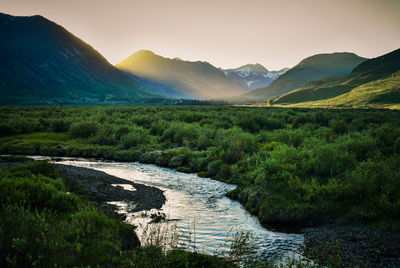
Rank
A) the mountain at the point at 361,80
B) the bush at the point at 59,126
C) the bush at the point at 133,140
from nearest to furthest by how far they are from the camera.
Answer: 1. the bush at the point at 133,140
2. the bush at the point at 59,126
3. the mountain at the point at 361,80

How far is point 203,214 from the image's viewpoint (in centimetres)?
1454

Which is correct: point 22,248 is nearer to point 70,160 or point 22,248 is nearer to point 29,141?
point 70,160

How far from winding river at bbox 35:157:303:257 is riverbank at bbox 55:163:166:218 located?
2.18ft

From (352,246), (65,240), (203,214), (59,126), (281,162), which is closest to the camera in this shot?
(65,240)

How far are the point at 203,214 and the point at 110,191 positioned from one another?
6.76 metres

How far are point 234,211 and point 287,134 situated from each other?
1568 cm

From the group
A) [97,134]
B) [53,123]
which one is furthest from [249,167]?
[53,123]

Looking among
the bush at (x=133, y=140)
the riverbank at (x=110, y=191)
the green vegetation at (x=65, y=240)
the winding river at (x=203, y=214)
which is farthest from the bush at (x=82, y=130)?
the green vegetation at (x=65, y=240)

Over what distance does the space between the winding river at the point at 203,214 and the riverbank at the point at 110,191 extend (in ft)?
2.18

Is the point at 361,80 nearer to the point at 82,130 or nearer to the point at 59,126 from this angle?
the point at 82,130

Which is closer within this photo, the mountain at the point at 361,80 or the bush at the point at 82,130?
the bush at the point at 82,130

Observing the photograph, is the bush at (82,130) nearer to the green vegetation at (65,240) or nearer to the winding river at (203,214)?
the winding river at (203,214)

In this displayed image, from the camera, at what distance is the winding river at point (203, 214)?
1098 centimetres

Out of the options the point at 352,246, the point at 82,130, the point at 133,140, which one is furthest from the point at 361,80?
the point at 352,246
